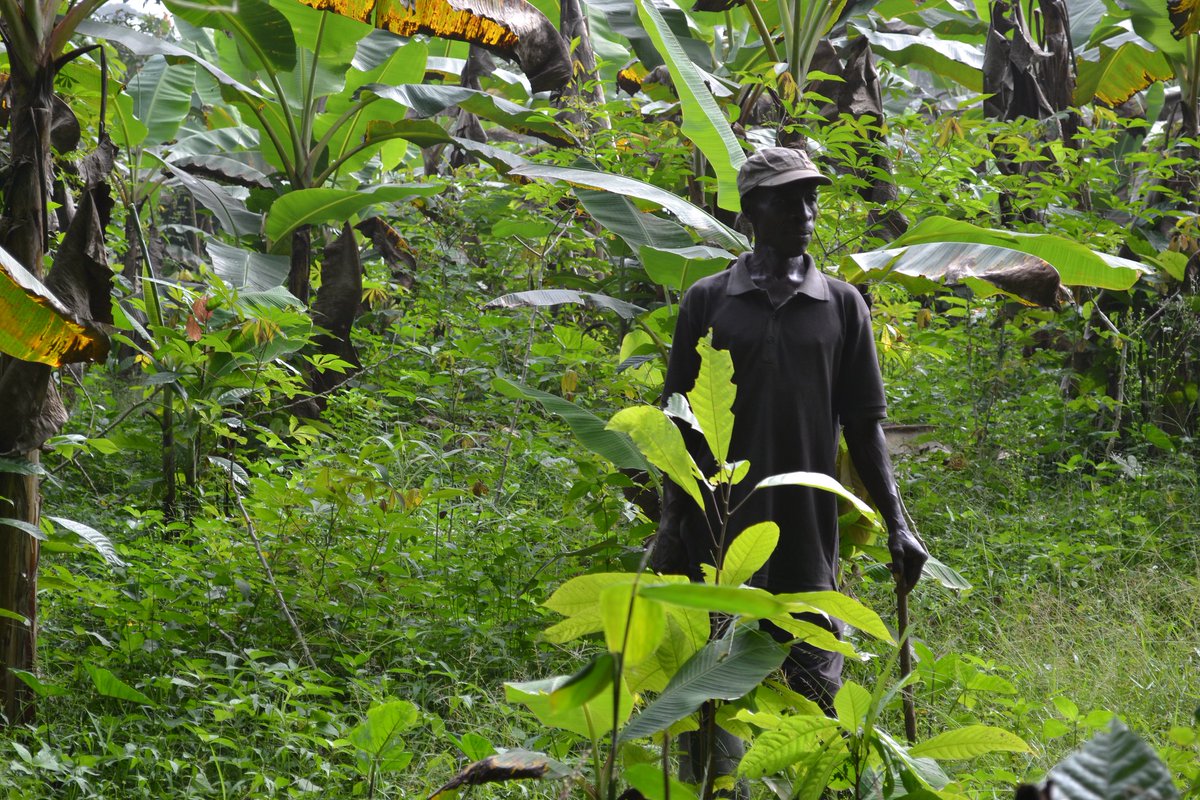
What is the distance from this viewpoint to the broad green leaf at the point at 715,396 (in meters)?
1.77

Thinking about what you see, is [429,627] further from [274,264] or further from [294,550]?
[274,264]

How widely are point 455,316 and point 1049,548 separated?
4.01 meters

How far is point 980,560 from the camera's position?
6.00 meters

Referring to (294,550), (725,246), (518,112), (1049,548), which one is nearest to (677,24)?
(518,112)

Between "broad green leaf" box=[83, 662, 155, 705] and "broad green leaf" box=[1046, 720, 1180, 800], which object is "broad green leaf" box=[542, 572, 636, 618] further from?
"broad green leaf" box=[83, 662, 155, 705]

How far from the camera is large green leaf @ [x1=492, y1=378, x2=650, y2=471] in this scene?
4.12 metres

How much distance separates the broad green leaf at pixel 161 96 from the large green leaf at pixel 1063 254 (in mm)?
5482

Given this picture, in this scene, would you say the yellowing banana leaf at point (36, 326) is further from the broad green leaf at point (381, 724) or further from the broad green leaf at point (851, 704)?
the broad green leaf at point (851, 704)

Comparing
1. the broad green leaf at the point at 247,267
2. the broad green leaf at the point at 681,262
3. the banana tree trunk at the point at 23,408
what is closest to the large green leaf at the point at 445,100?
the broad green leaf at the point at 247,267

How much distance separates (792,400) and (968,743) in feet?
4.58

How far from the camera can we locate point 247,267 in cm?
709

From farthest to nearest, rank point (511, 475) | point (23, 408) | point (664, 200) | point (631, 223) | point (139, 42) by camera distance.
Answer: point (511, 475) → point (139, 42) → point (631, 223) → point (664, 200) → point (23, 408)

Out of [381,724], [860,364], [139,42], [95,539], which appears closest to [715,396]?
[381,724]

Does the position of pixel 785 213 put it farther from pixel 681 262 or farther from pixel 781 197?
pixel 681 262
